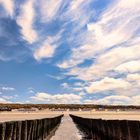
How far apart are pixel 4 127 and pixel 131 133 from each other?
4.02m

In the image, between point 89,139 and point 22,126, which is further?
point 89,139

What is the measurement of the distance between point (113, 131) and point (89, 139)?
12335mm

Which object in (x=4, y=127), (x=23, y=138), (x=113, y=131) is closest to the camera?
(x=4, y=127)

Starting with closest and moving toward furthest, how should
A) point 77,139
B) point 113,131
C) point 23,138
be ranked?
1. point 23,138
2. point 113,131
3. point 77,139

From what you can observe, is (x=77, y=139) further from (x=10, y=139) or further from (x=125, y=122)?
(x=10, y=139)

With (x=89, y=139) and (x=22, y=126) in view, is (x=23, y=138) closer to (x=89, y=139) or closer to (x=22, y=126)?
(x=22, y=126)

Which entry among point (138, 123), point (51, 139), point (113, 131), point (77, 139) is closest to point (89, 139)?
point (77, 139)

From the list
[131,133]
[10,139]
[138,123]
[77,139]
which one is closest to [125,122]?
[131,133]

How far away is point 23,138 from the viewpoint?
1310 centimetres

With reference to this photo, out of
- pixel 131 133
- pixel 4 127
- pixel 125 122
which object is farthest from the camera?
pixel 125 122

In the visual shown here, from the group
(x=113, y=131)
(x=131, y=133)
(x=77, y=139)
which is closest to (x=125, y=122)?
(x=131, y=133)

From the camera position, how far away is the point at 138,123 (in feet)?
34.0

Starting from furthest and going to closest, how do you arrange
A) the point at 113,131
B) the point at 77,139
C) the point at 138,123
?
the point at 77,139
the point at 113,131
the point at 138,123

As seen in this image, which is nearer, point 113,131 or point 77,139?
point 113,131
